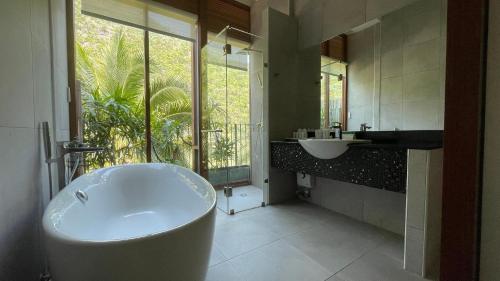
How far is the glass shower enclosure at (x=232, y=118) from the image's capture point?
2678 millimetres

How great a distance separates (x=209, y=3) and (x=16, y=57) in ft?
8.66

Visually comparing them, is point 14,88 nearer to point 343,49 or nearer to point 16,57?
point 16,57

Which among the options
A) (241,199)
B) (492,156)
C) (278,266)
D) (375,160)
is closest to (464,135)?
(492,156)

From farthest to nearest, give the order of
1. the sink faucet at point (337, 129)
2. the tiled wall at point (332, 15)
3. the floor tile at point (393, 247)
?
the sink faucet at point (337, 129), the tiled wall at point (332, 15), the floor tile at point (393, 247)

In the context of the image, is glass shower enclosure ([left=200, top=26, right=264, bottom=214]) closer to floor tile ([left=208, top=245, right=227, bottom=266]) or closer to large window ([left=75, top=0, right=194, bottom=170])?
large window ([left=75, top=0, right=194, bottom=170])

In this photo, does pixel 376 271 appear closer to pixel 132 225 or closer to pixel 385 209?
pixel 385 209

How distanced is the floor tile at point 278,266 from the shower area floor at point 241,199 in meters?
0.86

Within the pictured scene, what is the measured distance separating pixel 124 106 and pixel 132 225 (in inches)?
61.4

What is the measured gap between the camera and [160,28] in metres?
2.70

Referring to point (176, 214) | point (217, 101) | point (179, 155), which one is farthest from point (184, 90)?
point (176, 214)

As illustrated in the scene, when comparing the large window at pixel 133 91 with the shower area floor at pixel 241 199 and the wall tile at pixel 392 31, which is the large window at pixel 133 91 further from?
the wall tile at pixel 392 31

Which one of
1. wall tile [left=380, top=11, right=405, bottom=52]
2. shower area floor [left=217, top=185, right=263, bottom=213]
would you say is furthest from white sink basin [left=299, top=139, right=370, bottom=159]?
shower area floor [left=217, top=185, right=263, bottom=213]

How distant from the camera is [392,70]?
1.89 m

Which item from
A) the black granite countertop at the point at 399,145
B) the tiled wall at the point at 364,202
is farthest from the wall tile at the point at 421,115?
the tiled wall at the point at 364,202
